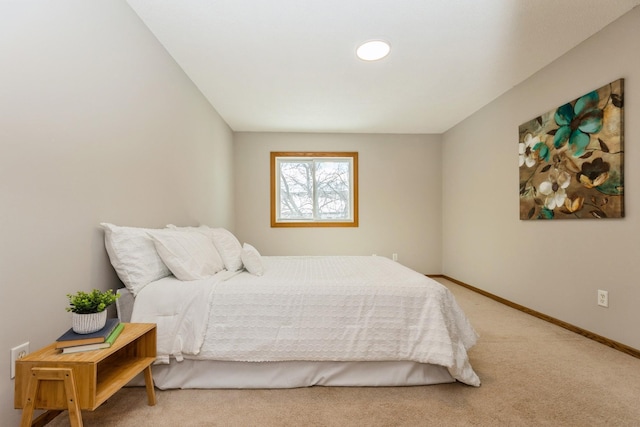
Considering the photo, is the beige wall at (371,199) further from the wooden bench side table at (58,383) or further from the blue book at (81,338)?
the wooden bench side table at (58,383)

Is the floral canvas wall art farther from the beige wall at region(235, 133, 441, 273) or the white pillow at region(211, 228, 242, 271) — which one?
the white pillow at region(211, 228, 242, 271)

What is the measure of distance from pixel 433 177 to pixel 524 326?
2891 millimetres

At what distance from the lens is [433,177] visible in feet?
17.1

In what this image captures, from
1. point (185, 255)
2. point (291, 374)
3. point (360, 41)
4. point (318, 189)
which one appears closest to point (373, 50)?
point (360, 41)

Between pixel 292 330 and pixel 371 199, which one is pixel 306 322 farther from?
pixel 371 199

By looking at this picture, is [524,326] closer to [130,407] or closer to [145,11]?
[130,407]

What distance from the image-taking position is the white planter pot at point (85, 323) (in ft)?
4.11

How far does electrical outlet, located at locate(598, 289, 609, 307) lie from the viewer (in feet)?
7.89

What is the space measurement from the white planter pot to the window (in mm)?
3846

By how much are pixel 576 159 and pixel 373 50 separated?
193 centimetres

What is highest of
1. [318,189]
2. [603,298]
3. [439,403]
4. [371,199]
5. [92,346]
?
[318,189]

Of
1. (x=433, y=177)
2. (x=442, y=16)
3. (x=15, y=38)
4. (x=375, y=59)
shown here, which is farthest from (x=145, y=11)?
(x=433, y=177)

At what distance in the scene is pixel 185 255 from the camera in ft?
6.51

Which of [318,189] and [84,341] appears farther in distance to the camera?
[318,189]
